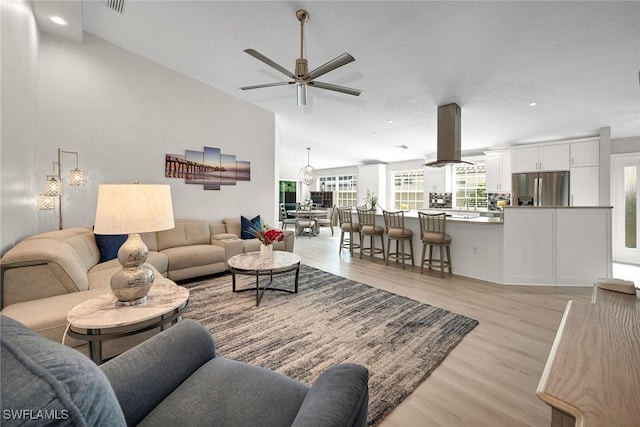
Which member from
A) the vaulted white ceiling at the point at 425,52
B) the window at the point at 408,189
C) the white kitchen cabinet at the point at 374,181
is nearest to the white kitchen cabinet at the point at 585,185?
the vaulted white ceiling at the point at 425,52

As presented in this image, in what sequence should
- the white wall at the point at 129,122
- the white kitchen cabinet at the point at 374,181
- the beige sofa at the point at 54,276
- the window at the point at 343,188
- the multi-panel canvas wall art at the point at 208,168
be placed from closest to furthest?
the beige sofa at the point at 54,276, the white wall at the point at 129,122, the multi-panel canvas wall art at the point at 208,168, the white kitchen cabinet at the point at 374,181, the window at the point at 343,188

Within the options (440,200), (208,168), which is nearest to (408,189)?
(440,200)

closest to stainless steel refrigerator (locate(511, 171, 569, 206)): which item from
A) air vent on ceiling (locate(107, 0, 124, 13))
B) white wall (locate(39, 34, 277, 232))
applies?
white wall (locate(39, 34, 277, 232))

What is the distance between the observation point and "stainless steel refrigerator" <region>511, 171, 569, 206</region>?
17.6 ft

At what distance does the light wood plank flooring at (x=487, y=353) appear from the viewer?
154 cm

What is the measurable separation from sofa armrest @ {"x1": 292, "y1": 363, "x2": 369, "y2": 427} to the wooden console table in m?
0.50

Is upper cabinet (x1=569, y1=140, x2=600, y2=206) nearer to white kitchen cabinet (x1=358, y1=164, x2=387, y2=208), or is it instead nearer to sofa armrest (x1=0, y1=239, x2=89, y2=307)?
white kitchen cabinet (x1=358, y1=164, x2=387, y2=208)

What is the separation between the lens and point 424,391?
1.72 m

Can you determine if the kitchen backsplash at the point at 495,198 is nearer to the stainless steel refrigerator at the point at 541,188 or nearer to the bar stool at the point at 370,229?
the stainless steel refrigerator at the point at 541,188

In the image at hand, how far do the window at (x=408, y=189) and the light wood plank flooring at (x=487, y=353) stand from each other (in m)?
4.39

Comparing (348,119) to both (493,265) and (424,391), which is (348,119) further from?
(424,391)

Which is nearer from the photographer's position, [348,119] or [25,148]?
[25,148]

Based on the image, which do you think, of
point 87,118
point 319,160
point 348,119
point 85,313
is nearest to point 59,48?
point 87,118

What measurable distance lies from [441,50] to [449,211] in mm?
4957
